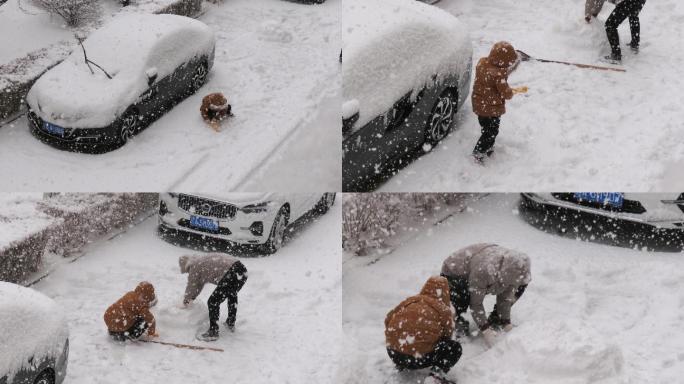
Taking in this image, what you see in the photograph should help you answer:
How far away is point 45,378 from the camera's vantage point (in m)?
6.41

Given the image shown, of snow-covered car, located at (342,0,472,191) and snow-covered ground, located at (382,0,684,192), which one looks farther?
snow-covered ground, located at (382,0,684,192)

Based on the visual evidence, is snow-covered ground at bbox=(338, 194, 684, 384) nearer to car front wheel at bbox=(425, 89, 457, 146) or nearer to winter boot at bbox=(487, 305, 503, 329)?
winter boot at bbox=(487, 305, 503, 329)

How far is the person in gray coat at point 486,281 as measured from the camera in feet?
21.4

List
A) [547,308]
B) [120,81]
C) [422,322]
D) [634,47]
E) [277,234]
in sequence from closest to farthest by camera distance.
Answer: [422,322] → [547,308] → [277,234] → [120,81] → [634,47]

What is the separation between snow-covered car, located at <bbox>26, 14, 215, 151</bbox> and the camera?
865 cm

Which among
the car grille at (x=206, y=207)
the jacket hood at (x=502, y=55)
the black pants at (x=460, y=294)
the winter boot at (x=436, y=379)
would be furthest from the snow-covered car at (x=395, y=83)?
the winter boot at (x=436, y=379)

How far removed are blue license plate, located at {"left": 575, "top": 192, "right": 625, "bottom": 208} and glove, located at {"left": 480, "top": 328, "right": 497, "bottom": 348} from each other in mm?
1730

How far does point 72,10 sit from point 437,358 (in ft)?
19.8

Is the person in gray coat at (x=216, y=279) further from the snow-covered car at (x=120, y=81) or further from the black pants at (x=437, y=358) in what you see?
the snow-covered car at (x=120, y=81)

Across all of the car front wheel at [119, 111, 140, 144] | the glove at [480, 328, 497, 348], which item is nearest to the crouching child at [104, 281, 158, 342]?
the car front wheel at [119, 111, 140, 144]

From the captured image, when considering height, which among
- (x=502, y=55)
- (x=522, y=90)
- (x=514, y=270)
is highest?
(x=502, y=55)

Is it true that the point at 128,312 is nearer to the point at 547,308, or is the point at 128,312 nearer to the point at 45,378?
the point at 45,378

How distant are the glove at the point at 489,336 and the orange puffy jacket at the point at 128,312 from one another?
234cm

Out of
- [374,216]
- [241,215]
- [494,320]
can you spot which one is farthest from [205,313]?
[494,320]
